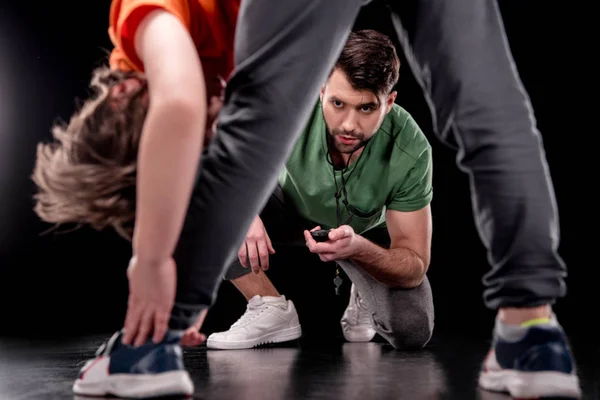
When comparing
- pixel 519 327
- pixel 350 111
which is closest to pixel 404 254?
pixel 350 111

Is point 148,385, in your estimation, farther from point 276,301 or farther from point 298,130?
point 276,301

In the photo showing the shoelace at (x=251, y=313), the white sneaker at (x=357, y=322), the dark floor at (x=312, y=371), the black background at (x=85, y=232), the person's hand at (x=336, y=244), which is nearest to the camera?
the dark floor at (x=312, y=371)

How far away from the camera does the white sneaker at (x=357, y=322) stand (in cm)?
228

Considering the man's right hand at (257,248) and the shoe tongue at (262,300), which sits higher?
the man's right hand at (257,248)

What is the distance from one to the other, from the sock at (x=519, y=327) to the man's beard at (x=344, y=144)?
98 cm

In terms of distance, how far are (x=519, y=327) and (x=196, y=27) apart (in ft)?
2.23

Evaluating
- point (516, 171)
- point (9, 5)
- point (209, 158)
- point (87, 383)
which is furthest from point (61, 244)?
point (516, 171)

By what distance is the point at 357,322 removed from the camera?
7.68 ft

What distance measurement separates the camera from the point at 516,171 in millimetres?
1049

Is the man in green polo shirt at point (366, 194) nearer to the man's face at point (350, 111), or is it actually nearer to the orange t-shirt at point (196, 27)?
the man's face at point (350, 111)

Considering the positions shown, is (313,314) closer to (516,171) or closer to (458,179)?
(458,179)

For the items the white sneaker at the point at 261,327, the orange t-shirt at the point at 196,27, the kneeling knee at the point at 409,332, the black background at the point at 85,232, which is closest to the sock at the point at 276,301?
the white sneaker at the point at 261,327

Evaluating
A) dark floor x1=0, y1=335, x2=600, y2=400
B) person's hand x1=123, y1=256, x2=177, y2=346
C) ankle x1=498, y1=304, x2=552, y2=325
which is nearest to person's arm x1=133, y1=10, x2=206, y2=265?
person's hand x1=123, y1=256, x2=177, y2=346

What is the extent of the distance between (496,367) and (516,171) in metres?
0.33
